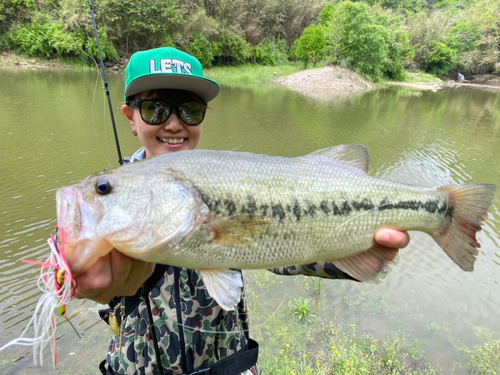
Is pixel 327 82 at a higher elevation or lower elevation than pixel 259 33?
lower

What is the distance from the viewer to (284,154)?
11.3 m

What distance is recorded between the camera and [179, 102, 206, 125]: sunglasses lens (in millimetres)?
2430

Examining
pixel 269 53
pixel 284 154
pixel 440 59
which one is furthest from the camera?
pixel 440 59

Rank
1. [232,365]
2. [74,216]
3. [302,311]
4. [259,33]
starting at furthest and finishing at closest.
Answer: [259,33] < [302,311] < [232,365] < [74,216]

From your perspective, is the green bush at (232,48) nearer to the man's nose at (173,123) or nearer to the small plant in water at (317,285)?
the small plant in water at (317,285)

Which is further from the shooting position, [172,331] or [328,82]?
[328,82]

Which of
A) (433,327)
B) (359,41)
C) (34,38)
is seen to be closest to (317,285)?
(433,327)

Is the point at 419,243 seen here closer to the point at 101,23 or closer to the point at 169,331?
the point at 169,331

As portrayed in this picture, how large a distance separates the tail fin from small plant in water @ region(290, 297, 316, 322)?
9.37ft

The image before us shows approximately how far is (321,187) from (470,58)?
65.7m

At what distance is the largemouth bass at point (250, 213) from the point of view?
49.7 inches

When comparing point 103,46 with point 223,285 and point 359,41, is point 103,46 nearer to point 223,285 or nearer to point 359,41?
point 359,41

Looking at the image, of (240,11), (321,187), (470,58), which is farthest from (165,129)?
(470,58)

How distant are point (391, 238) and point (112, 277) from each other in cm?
144
